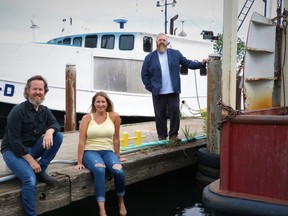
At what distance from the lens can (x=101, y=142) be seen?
4.62 meters

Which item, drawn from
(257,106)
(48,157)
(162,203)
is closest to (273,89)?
(257,106)

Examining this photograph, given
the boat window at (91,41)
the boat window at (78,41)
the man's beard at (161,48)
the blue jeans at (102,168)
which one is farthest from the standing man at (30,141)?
the boat window at (78,41)

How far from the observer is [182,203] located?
5746 mm

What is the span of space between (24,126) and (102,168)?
1.00 meters

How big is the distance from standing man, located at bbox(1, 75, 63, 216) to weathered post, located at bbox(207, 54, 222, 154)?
2658 millimetres

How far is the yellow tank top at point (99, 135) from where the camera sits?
4.57 metres

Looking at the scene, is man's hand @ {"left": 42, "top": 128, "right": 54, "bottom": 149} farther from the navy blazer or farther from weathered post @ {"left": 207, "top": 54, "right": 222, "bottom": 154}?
weathered post @ {"left": 207, "top": 54, "right": 222, "bottom": 154}

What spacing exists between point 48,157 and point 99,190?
693 mm

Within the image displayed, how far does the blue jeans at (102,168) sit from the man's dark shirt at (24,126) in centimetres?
66

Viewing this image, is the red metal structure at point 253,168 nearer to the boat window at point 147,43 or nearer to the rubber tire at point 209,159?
the rubber tire at point 209,159

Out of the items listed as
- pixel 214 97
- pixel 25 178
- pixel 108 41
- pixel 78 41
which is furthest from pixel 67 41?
pixel 25 178

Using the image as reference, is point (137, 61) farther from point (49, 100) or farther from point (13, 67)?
point (13, 67)

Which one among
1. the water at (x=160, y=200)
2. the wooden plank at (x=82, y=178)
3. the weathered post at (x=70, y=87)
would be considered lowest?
the water at (x=160, y=200)

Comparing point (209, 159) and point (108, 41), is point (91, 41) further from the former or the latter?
point (209, 159)
